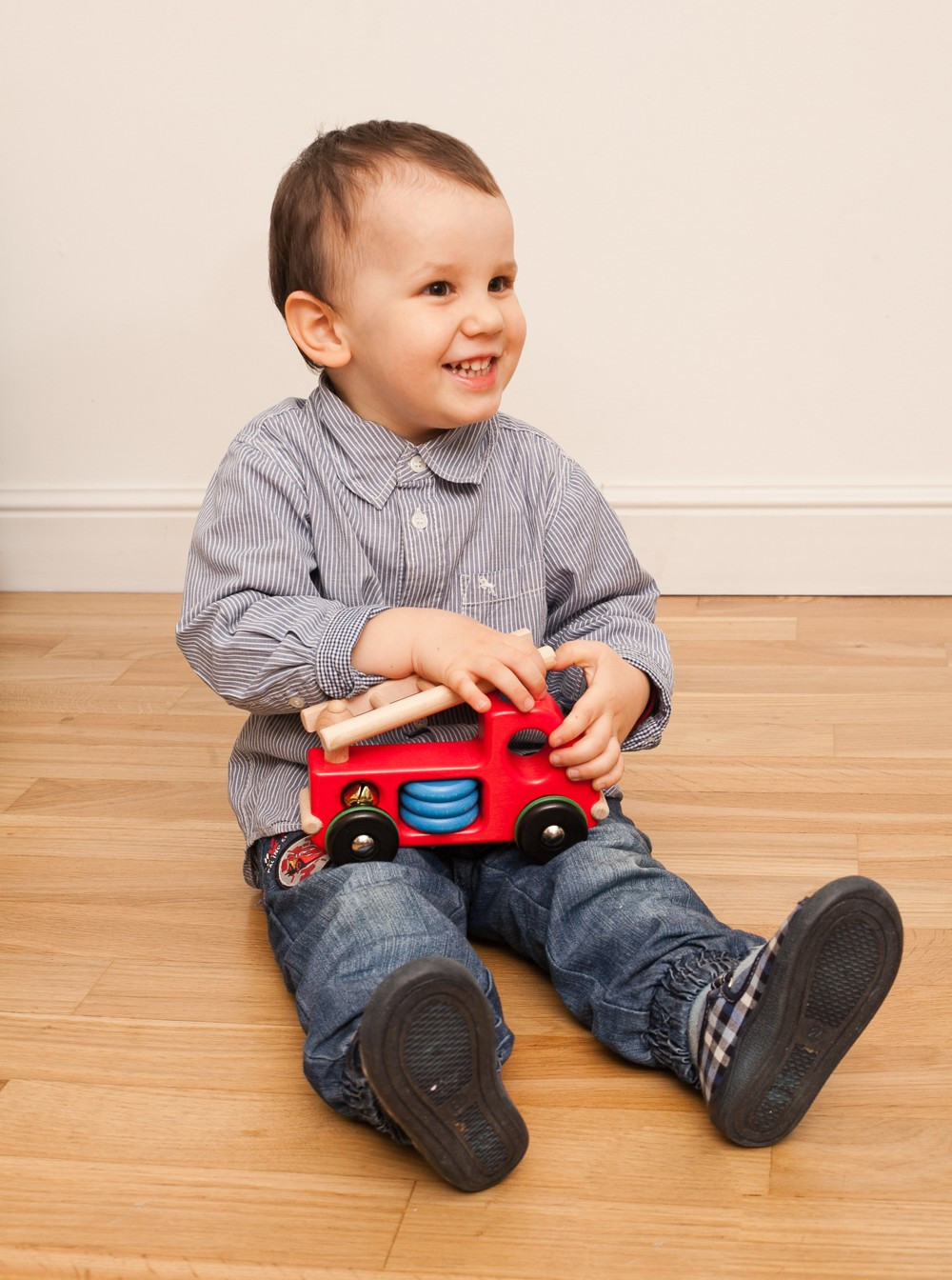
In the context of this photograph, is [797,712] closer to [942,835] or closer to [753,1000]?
[942,835]

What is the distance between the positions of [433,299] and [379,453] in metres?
0.11

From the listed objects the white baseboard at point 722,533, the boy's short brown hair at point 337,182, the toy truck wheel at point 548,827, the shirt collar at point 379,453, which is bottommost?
the white baseboard at point 722,533

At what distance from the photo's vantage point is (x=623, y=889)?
844mm

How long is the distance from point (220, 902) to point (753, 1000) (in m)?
0.45

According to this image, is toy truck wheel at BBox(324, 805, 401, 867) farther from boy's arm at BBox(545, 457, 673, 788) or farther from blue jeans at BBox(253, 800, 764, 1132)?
boy's arm at BBox(545, 457, 673, 788)

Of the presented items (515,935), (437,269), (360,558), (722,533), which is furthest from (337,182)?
(722,533)

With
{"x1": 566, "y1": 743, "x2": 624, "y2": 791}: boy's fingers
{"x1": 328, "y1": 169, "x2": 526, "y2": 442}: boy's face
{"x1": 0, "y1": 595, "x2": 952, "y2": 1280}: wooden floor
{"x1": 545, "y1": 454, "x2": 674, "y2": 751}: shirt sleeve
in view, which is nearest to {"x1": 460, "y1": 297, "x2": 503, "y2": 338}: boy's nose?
{"x1": 328, "y1": 169, "x2": 526, "y2": 442}: boy's face

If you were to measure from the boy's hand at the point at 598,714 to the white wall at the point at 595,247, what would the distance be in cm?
80

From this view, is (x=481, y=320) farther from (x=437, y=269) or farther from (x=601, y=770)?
(x=601, y=770)

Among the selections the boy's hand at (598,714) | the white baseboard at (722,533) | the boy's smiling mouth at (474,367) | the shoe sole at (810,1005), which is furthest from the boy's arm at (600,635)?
the white baseboard at (722,533)

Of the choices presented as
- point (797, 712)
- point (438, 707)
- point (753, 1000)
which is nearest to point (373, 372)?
point (438, 707)

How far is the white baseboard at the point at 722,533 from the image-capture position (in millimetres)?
1654

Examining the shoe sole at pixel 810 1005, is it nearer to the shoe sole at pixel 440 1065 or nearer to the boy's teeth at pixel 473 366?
the shoe sole at pixel 440 1065

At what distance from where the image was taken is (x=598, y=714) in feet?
2.86
